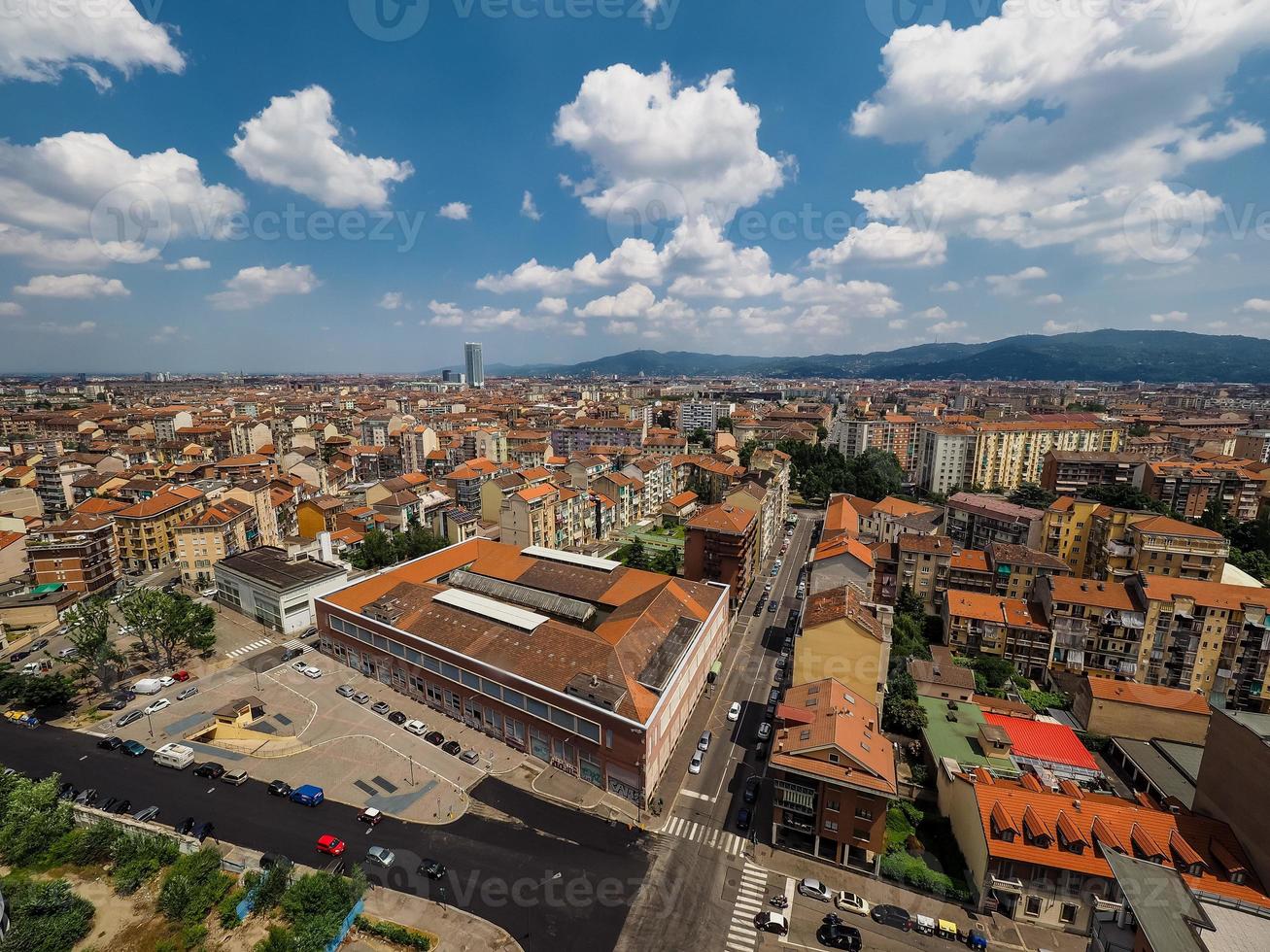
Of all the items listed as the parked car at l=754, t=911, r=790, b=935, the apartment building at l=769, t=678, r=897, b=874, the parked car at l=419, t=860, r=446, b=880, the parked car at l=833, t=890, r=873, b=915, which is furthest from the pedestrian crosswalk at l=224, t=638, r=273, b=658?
the parked car at l=833, t=890, r=873, b=915

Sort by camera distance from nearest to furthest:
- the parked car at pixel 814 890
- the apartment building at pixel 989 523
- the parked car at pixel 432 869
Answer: the parked car at pixel 814 890 < the parked car at pixel 432 869 < the apartment building at pixel 989 523

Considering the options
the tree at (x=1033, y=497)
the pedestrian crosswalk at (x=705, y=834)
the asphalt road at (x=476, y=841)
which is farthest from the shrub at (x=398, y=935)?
the tree at (x=1033, y=497)

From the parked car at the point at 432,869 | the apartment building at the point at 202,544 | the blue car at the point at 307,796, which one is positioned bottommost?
the parked car at the point at 432,869

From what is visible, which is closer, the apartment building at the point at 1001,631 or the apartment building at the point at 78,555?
the apartment building at the point at 1001,631

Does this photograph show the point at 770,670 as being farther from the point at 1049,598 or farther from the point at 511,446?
the point at 511,446

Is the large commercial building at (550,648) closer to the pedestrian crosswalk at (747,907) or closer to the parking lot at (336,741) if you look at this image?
the parking lot at (336,741)
